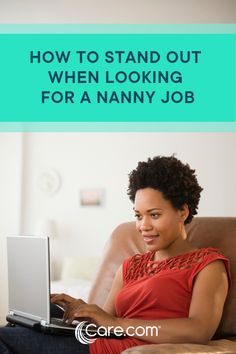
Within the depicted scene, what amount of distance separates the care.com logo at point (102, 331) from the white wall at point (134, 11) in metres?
3.92

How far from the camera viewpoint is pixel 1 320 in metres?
4.91

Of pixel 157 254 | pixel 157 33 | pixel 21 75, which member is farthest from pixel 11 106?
pixel 157 254

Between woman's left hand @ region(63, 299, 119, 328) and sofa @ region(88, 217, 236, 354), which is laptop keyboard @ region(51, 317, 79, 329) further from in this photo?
sofa @ region(88, 217, 236, 354)

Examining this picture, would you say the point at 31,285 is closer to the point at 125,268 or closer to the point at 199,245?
the point at 125,268

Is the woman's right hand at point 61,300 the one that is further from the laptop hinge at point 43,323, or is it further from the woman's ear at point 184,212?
the woman's ear at point 184,212

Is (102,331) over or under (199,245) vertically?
under

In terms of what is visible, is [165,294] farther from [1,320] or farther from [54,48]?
[54,48]

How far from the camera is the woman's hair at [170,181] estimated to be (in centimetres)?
185

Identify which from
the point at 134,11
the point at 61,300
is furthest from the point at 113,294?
the point at 134,11

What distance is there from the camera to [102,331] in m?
1.62

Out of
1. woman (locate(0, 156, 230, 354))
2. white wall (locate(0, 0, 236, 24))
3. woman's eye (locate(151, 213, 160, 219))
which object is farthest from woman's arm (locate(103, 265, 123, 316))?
white wall (locate(0, 0, 236, 24))

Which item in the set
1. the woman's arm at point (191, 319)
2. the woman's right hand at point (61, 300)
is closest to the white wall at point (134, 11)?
the woman's right hand at point (61, 300)

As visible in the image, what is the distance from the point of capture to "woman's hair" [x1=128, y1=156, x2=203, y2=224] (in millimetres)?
1854

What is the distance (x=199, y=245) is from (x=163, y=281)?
12.7 inches
